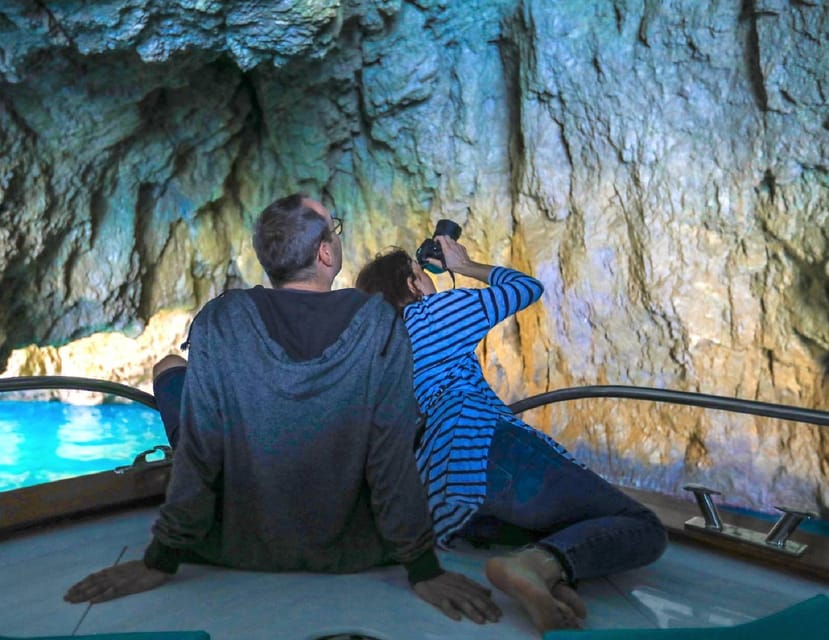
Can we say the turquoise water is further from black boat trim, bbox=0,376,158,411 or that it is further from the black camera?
the black camera

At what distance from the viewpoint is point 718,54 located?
4.57 metres

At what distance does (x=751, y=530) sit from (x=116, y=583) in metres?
1.50

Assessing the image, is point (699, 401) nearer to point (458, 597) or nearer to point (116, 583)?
point (458, 597)

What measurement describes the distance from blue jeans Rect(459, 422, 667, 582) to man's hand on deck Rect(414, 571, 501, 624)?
15 cm

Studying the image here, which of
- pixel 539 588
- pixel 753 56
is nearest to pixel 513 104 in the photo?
pixel 753 56

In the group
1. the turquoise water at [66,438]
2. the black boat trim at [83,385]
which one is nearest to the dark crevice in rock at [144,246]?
the turquoise water at [66,438]

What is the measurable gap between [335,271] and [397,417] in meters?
0.35

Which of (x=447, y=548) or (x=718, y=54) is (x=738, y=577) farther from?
(x=718, y=54)

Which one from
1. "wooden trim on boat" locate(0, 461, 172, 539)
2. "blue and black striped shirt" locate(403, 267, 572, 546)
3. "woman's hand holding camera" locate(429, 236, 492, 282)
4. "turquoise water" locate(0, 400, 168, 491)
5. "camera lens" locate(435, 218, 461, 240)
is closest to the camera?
"blue and black striped shirt" locate(403, 267, 572, 546)

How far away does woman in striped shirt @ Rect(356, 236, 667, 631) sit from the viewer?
4.22 feet

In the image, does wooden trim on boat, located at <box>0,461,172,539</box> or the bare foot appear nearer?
the bare foot

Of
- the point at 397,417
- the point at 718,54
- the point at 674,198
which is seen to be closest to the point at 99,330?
the point at 674,198

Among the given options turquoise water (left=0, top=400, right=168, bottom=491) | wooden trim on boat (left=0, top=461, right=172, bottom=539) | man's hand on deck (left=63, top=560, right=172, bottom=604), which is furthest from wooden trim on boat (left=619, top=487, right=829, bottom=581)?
turquoise water (left=0, top=400, right=168, bottom=491)

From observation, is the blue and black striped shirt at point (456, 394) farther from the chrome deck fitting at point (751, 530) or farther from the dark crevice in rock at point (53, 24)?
the dark crevice in rock at point (53, 24)
